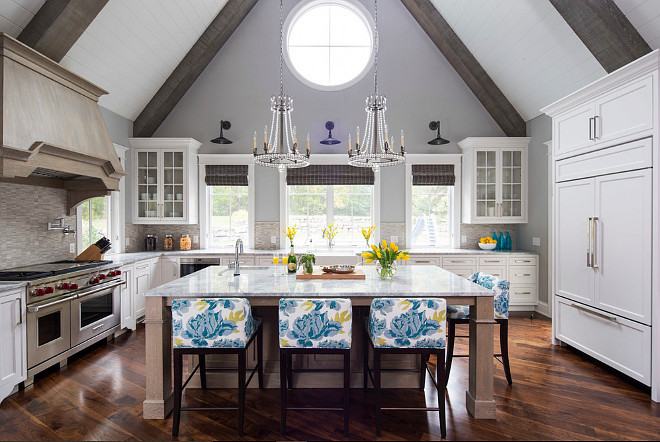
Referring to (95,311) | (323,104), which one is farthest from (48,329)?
(323,104)

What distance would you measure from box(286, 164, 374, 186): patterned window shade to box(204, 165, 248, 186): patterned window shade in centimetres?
72

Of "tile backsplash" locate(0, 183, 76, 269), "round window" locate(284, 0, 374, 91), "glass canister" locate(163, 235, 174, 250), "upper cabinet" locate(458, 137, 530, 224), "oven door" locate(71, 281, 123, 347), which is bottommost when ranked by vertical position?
"oven door" locate(71, 281, 123, 347)

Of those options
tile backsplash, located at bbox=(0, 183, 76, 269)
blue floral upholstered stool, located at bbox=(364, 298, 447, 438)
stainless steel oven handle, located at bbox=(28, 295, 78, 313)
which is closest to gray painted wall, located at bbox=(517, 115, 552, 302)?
blue floral upholstered stool, located at bbox=(364, 298, 447, 438)

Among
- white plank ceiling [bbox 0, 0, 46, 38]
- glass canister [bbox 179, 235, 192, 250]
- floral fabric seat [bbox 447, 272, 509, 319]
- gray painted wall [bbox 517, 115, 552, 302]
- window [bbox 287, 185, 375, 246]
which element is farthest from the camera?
window [bbox 287, 185, 375, 246]

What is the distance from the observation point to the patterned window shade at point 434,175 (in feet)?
18.6

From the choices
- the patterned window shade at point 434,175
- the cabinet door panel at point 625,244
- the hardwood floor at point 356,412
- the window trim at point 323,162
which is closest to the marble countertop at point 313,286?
the hardwood floor at point 356,412

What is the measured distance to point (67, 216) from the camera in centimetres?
416

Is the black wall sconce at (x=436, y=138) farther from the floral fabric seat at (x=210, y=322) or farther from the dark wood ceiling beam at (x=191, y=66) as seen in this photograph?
the floral fabric seat at (x=210, y=322)

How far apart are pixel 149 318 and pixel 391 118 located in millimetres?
4595

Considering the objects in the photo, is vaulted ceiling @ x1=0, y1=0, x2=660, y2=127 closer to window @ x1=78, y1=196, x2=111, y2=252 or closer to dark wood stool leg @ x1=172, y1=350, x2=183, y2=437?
window @ x1=78, y1=196, x2=111, y2=252

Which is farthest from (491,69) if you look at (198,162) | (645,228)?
(198,162)

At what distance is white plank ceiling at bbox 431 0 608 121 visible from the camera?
3961 mm

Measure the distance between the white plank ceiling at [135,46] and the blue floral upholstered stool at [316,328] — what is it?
381 centimetres

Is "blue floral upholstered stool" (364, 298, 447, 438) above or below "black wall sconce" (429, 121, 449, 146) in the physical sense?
below
